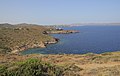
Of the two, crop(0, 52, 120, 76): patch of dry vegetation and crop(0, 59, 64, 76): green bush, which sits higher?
crop(0, 59, 64, 76): green bush

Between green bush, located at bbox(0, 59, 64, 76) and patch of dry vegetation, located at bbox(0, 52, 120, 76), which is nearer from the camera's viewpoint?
green bush, located at bbox(0, 59, 64, 76)

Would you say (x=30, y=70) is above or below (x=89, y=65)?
above

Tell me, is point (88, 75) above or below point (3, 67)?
below

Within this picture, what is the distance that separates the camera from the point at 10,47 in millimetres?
82500

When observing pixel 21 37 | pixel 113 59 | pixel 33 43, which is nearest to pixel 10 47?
pixel 33 43

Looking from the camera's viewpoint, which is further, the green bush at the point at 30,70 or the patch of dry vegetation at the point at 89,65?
the patch of dry vegetation at the point at 89,65

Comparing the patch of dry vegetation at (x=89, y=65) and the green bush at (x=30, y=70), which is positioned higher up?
the green bush at (x=30, y=70)

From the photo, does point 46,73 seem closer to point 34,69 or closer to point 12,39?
point 34,69

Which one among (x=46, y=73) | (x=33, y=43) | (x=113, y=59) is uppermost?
(x=46, y=73)

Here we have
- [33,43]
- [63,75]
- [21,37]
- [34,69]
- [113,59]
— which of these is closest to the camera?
[34,69]

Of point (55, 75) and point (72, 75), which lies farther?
point (72, 75)

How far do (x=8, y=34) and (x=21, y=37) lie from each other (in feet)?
20.1

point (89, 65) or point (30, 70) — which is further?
point (89, 65)

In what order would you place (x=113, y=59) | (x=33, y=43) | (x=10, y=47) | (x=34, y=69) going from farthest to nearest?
(x=33, y=43), (x=10, y=47), (x=113, y=59), (x=34, y=69)
